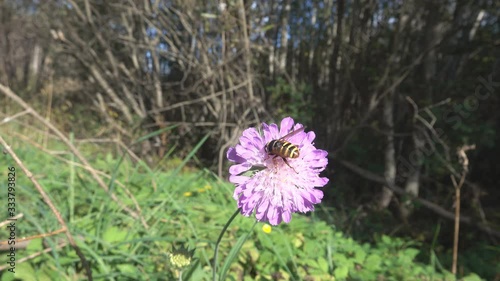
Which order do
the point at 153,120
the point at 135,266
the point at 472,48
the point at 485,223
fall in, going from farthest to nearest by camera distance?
1. the point at 153,120
2. the point at 472,48
3. the point at 485,223
4. the point at 135,266

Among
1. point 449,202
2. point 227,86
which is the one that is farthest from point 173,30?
point 449,202

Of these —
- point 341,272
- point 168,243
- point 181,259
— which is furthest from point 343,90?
point 181,259

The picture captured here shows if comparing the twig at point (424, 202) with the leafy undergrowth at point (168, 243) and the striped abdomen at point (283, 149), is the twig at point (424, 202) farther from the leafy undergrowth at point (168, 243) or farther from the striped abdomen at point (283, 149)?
the striped abdomen at point (283, 149)

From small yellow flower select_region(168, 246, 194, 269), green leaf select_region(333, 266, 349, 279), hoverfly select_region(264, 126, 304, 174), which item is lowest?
green leaf select_region(333, 266, 349, 279)

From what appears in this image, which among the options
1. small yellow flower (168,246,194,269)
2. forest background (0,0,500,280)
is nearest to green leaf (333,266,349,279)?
small yellow flower (168,246,194,269)

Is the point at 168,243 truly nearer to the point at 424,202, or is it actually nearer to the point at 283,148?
the point at 283,148

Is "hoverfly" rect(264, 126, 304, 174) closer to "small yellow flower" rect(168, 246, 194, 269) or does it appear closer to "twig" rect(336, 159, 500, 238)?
"small yellow flower" rect(168, 246, 194, 269)

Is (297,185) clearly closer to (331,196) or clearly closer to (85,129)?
(331,196)
